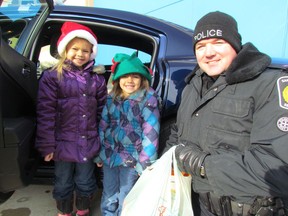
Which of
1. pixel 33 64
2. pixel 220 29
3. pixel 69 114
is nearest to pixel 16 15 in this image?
pixel 33 64

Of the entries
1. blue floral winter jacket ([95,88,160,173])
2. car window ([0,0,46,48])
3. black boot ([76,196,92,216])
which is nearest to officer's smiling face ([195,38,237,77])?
blue floral winter jacket ([95,88,160,173])

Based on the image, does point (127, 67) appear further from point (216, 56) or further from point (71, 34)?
point (216, 56)

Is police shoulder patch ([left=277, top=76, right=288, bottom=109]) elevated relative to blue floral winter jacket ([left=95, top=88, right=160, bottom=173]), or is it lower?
elevated

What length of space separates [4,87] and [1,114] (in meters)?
0.17

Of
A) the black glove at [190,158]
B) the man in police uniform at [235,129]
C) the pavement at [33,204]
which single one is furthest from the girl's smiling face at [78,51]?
the pavement at [33,204]

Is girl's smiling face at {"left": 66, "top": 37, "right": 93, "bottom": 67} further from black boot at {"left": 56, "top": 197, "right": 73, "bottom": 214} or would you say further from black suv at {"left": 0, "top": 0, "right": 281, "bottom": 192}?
black boot at {"left": 56, "top": 197, "right": 73, "bottom": 214}

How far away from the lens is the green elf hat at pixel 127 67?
83.0 inches

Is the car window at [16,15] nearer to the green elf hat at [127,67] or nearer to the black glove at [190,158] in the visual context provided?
the green elf hat at [127,67]

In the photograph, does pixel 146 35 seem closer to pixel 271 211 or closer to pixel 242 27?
pixel 271 211

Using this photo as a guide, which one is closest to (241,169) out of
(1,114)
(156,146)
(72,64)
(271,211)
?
(271,211)

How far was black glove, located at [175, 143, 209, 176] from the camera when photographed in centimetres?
136

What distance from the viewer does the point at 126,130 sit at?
6.82ft

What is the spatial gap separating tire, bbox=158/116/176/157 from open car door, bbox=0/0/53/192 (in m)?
0.85

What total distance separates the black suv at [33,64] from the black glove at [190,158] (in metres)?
0.66
